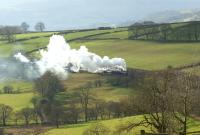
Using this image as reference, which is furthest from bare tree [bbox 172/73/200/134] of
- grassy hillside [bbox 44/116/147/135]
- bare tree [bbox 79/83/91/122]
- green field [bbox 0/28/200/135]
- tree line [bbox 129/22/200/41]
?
tree line [bbox 129/22/200/41]

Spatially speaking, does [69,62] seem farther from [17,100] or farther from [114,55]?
[17,100]

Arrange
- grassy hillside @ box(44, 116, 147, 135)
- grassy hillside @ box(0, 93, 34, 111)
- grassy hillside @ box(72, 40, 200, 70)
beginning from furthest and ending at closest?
1. grassy hillside @ box(72, 40, 200, 70)
2. grassy hillside @ box(0, 93, 34, 111)
3. grassy hillside @ box(44, 116, 147, 135)

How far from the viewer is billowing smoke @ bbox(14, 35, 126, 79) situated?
490ft

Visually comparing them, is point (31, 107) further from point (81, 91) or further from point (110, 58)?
point (110, 58)

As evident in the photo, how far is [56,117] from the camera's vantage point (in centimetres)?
10406

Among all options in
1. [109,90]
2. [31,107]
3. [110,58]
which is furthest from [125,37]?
[31,107]

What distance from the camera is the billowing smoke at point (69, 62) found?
14925 centimetres

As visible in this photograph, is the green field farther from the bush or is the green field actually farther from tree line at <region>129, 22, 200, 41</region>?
tree line at <region>129, 22, 200, 41</region>

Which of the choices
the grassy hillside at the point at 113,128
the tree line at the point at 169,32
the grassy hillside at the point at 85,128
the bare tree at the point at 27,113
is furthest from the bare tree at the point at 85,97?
the tree line at the point at 169,32

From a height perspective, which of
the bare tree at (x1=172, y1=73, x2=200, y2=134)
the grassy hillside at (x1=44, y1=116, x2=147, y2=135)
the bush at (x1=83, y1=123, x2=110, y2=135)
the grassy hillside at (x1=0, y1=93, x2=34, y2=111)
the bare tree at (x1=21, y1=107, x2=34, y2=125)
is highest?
the bare tree at (x1=172, y1=73, x2=200, y2=134)

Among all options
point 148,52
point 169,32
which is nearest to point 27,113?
point 148,52

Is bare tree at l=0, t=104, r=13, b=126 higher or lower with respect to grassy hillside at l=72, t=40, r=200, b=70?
lower

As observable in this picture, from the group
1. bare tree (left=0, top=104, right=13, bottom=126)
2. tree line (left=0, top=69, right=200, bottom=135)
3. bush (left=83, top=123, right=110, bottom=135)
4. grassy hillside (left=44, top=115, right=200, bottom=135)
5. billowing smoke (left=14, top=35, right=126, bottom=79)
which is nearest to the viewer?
tree line (left=0, top=69, right=200, bottom=135)

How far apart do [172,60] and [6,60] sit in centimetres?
5948
